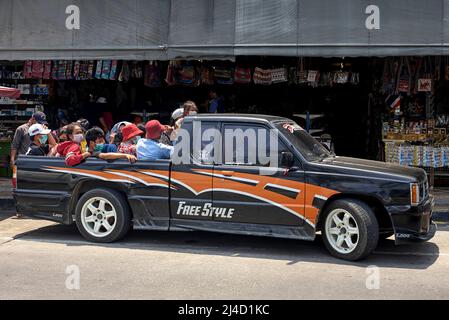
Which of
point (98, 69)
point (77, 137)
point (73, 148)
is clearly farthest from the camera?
point (98, 69)

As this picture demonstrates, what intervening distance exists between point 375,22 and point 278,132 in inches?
181

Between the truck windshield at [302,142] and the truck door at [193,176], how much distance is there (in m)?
0.85

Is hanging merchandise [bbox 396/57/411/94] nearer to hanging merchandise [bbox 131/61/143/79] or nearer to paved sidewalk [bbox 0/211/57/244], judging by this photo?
hanging merchandise [bbox 131/61/143/79]

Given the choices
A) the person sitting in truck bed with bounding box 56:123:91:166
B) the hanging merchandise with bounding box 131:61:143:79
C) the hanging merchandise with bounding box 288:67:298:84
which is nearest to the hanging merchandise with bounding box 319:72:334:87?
the hanging merchandise with bounding box 288:67:298:84

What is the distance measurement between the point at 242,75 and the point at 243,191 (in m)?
6.61

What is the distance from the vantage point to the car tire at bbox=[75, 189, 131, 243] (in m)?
8.02

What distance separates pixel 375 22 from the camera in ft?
36.2

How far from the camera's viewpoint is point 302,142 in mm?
7750

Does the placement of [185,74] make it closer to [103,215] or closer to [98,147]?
[98,147]

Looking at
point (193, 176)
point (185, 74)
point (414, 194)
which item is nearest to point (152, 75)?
point (185, 74)

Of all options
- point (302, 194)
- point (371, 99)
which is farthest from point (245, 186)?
point (371, 99)

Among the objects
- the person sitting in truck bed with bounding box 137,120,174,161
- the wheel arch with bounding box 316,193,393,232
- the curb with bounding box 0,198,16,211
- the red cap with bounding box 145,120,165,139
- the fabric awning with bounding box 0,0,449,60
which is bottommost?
the curb with bounding box 0,198,16,211

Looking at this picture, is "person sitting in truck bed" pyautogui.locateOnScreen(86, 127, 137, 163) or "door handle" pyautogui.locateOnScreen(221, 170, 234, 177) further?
"person sitting in truck bed" pyautogui.locateOnScreen(86, 127, 137, 163)

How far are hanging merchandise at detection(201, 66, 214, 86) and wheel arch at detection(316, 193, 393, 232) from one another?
23.4 feet
